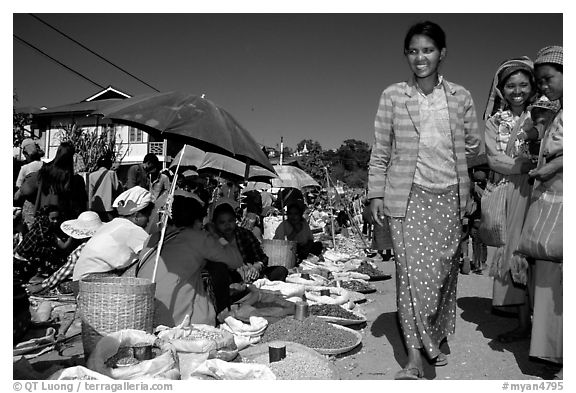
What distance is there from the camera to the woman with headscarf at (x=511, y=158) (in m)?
3.88

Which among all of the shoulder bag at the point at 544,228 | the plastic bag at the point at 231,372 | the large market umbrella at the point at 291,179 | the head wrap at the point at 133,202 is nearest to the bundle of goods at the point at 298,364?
the plastic bag at the point at 231,372

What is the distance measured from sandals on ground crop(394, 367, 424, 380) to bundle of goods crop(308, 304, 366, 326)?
145cm

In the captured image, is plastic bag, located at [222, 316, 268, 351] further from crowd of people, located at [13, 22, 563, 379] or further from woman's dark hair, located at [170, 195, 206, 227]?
woman's dark hair, located at [170, 195, 206, 227]

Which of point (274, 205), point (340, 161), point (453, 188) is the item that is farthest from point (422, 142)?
point (340, 161)

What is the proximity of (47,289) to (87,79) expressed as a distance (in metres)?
11.3

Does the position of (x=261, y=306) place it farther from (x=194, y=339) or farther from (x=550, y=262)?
(x=550, y=262)

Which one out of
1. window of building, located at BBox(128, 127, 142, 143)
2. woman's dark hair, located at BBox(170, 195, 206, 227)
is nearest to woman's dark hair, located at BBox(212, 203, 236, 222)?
woman's dark hair, located at BBox(170, 195, 206, 227)

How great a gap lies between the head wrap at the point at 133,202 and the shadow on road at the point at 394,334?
8.03 ft

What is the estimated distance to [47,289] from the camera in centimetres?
554

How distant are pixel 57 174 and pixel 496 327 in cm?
552

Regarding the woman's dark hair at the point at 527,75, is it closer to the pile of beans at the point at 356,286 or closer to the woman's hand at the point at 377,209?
the woman's hand at the point at 377,209

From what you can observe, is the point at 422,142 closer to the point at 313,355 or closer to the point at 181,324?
the point at 313,355

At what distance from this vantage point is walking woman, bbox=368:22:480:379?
338cm

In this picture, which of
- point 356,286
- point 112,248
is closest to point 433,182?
point 112,248
